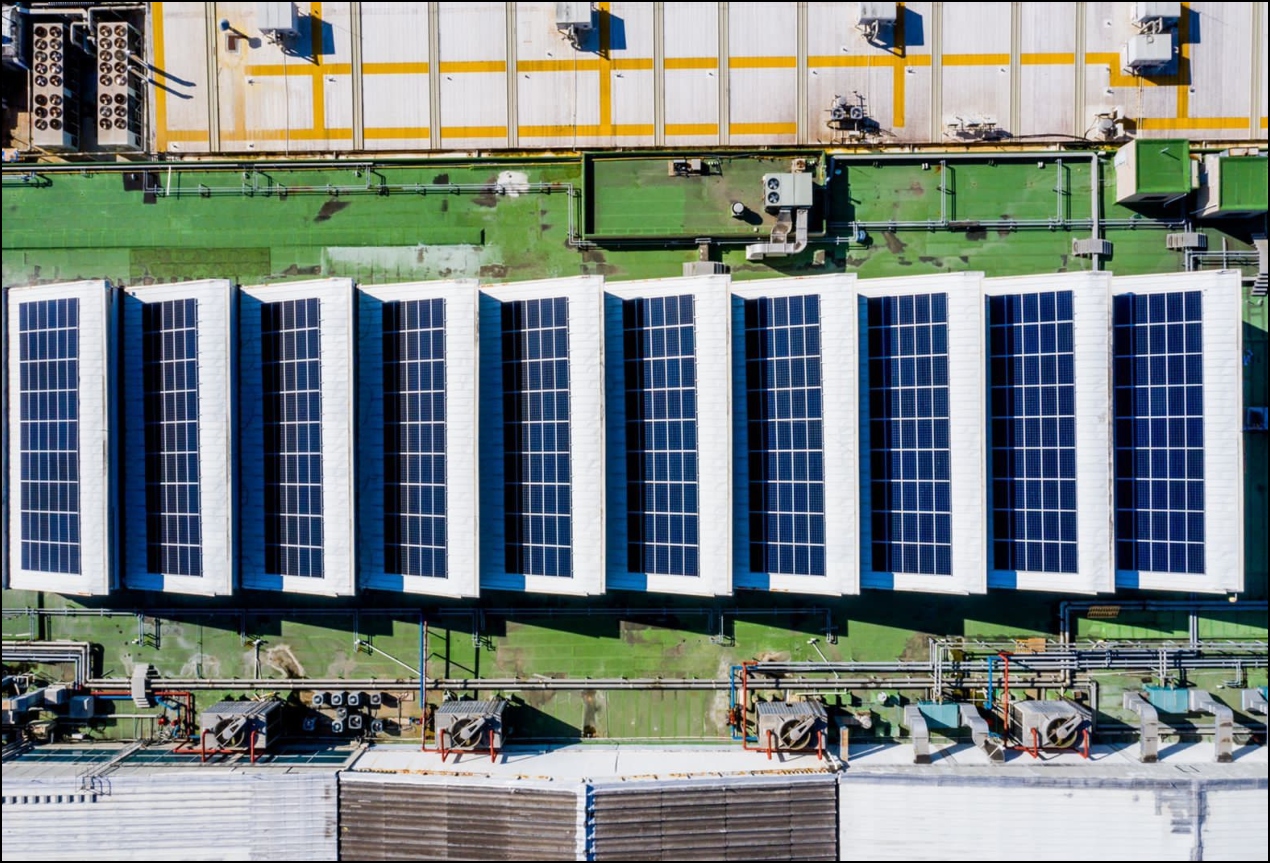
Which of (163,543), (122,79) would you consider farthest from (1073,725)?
(122,79)

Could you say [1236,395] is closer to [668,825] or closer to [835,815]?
[835,815]

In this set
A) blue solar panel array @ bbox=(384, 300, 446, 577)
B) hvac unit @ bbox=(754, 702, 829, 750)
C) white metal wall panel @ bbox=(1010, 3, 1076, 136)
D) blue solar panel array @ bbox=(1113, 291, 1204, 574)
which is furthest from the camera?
white metal wall panel @ bbox=(1010, 3, 1076, 136)

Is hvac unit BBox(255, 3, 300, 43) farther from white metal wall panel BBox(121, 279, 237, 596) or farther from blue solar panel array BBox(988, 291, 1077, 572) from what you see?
blue solar panel array BBox(988, 291, 1077, 572)

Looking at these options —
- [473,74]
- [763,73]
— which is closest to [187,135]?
[473,74]

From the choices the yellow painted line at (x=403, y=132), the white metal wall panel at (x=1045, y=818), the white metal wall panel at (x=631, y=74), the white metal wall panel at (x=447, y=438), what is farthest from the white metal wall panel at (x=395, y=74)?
the white metal wall panel at (x=1045, y=818)

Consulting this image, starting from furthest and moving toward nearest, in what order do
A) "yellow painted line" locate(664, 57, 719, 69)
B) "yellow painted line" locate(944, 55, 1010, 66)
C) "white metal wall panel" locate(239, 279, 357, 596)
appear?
"yellow painted line" locate(664, 57, 719, 69) → "yellow painted line" locate(944, 55, 1010, 66) → "white metal wall panel" locate(239, 279, 357, 596)

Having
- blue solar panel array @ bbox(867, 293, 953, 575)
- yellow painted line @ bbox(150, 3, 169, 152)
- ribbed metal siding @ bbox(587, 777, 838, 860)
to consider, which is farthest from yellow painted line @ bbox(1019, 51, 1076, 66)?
yellow painted line @ bbox(150, 3, 169, 152)
